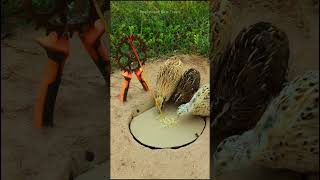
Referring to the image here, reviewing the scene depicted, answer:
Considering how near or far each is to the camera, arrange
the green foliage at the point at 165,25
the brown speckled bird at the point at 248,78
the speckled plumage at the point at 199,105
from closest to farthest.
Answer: the brown speckled bird at the point at 248,78 < the speckled plumage at the point at 199,105 < the green foliage at the point at 165,25

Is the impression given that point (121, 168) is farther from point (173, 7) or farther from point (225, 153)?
point (173, 7)

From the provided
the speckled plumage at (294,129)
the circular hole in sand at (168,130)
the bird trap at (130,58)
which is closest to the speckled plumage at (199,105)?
the circular hole in sand at (168,130)

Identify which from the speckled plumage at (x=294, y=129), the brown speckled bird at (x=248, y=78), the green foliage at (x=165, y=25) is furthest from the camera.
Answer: the green foliage at (x=165, y=25)

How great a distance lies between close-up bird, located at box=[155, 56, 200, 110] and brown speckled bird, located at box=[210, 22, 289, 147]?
0.10m

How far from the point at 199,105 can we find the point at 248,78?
0.13m

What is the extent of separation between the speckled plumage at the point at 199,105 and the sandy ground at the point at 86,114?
57mm

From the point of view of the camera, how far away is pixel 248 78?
84 cm

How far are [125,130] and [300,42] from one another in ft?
1.22

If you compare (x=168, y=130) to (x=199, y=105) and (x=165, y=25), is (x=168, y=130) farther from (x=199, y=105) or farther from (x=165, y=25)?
(x=165, y=25)

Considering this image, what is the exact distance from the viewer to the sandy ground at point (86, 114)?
841 millimetres

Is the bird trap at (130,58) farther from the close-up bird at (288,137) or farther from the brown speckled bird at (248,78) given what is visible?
the close-up bird at (288,137)

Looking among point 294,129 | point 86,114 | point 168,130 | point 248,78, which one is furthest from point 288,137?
point 86,114

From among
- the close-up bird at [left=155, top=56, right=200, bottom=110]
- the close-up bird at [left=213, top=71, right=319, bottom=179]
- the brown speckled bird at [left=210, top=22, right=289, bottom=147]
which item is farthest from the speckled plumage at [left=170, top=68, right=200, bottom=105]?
the close-up bird at [left=213, top=71, right=319, bottom=179]

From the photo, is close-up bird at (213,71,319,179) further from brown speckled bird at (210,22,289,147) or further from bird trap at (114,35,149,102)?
bird trap at (114,35,149,102)
